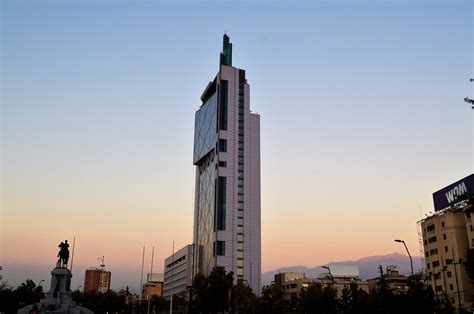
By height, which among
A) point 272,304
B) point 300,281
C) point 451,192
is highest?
point 451,192

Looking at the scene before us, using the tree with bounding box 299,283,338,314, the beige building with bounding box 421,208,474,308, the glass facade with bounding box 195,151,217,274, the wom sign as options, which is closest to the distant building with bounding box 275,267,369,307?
the glass facade with bounding box 195,151,217,274

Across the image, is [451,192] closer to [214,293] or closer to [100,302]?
[214,293]

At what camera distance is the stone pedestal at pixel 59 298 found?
226 feet

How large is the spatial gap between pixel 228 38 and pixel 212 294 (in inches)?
5048

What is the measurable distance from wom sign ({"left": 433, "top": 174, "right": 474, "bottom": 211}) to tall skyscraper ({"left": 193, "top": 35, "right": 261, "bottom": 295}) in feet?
251

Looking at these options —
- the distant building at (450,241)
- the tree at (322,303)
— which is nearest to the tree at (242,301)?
the tree at (322,303)

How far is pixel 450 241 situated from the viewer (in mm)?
103562

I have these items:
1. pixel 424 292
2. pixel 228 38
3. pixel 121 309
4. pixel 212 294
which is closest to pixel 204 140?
pixel 228 38

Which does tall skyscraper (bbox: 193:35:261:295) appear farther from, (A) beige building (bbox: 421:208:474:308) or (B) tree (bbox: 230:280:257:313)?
(A) beige building (bbox: 421:208:474:308)

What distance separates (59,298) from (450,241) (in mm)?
77582

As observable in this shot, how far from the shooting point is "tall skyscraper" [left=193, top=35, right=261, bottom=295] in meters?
170

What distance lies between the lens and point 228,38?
200 m

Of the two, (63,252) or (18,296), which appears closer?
(63,252)

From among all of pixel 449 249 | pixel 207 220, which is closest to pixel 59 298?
pixel 449 249
